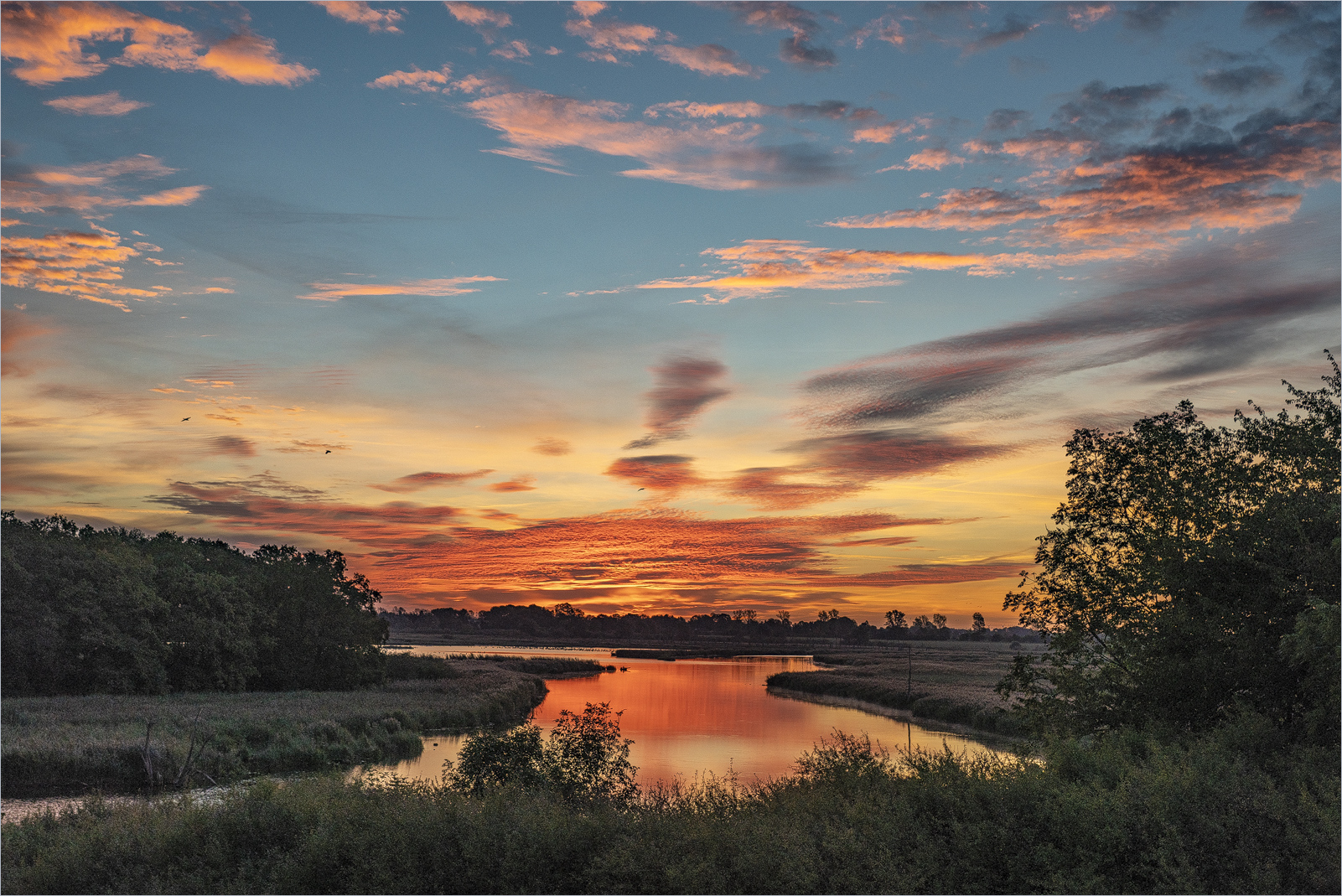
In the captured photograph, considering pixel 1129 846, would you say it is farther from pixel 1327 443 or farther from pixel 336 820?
pixel 336 820

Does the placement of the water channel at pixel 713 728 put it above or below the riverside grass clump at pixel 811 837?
below

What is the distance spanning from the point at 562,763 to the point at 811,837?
36.3 feet

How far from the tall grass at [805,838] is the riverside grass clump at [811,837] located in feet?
0.11

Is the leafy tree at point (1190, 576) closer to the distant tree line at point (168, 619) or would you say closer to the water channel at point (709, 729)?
the water channel at point (709, 729)

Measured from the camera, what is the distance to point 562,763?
80.6 ft

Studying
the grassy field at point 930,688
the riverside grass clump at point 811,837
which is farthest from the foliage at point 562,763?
the grassy field at point 930,688

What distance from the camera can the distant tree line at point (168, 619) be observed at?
53406 millimetres

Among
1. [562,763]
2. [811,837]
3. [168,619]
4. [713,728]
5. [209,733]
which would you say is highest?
[168,619]

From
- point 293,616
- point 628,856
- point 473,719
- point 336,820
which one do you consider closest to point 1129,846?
point 628,856

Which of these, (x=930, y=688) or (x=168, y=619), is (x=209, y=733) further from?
(x=930, y=688)

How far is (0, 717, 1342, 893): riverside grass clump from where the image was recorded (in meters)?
14.4

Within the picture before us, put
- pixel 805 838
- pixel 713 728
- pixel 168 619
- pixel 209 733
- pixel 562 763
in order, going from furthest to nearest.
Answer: pixel 168 619, pixel 713 728, pixel 209 733, pixel 562 763, pixel 805 838

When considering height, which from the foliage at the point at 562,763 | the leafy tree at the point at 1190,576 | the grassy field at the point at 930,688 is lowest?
the grassy field at the point at 930,688

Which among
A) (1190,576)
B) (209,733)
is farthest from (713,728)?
(1190,576)
